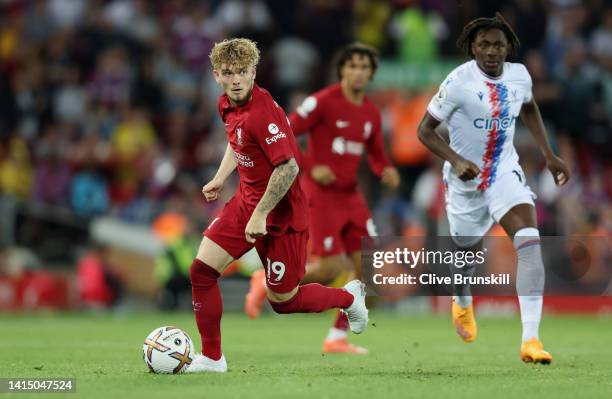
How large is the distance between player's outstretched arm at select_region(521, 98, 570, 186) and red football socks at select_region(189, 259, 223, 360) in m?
2.88

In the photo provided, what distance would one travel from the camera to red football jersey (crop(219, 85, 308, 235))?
7914 mm

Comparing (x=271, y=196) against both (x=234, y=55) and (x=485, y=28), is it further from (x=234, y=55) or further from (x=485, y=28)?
(x=485, y=28)

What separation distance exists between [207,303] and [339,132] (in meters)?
3.41

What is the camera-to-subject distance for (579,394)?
697cm

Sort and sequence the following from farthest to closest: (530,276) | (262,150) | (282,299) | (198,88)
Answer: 1. (198,88)
2. (530,276)
3. (282,299)
4. (262,150)

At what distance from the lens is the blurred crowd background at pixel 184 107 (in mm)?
18438

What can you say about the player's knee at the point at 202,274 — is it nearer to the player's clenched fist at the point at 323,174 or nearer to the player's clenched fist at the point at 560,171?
the player's clenched fist at the point at 560,171

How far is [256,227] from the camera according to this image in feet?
25.5

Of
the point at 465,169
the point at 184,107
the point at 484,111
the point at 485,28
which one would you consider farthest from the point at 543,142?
the point at 184,107

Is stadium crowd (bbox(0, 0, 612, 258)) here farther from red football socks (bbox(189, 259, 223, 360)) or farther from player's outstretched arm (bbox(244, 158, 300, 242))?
player's outstretched arm (bbox(244, 158, 300, 242))

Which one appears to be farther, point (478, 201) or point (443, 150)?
point (478, 201)

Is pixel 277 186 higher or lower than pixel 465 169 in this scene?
lower

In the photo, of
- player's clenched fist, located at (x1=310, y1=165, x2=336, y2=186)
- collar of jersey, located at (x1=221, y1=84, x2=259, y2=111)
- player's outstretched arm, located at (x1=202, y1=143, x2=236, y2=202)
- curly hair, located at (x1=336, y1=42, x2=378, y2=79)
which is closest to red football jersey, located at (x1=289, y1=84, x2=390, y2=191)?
player's clenched fist, located at (x1=310, y1=165, x2=336, y2=186)

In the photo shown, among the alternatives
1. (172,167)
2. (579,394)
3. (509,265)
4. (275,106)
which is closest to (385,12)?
(172,167)
